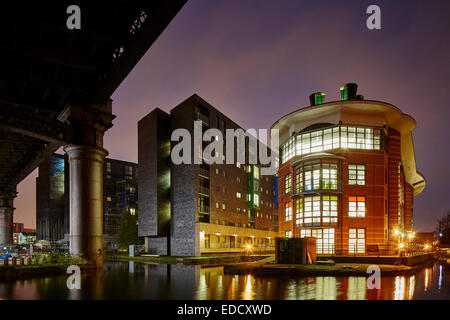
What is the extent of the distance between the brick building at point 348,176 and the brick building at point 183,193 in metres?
17.3

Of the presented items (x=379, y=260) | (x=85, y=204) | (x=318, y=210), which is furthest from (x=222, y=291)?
(x=318, y=210)

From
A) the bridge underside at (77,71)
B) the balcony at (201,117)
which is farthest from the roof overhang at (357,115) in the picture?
the bridge underside at (77,71)

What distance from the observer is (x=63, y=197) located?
111 meters

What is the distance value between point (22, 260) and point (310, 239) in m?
20.9

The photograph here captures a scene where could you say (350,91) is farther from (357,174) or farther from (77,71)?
(77,71)

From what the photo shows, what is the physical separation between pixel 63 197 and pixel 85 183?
99.7m

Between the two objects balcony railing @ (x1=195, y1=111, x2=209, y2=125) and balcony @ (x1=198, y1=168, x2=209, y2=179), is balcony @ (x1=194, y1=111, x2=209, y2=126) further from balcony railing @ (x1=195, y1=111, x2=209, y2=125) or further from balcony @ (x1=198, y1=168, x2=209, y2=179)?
balcony @ (x1=198, y1=168, x2=209, y2=179)

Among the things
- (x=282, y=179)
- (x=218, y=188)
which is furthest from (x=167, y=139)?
(x=282, y=179)

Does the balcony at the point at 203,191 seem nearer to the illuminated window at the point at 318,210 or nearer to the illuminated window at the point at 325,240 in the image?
the illuminated window at the point at 318,210

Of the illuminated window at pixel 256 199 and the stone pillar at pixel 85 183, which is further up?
the stone pillar at pixel 85 183

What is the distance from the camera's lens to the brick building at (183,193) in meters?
53.8

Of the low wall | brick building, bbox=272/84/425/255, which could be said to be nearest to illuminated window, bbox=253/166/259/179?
brick building, bbox=272/84/425/255

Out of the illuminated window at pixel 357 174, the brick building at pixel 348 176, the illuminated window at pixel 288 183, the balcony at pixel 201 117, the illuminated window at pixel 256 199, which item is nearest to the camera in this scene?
the brick building at pixel 348 176

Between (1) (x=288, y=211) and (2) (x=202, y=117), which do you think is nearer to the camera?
(1) (x=288, y=211)
